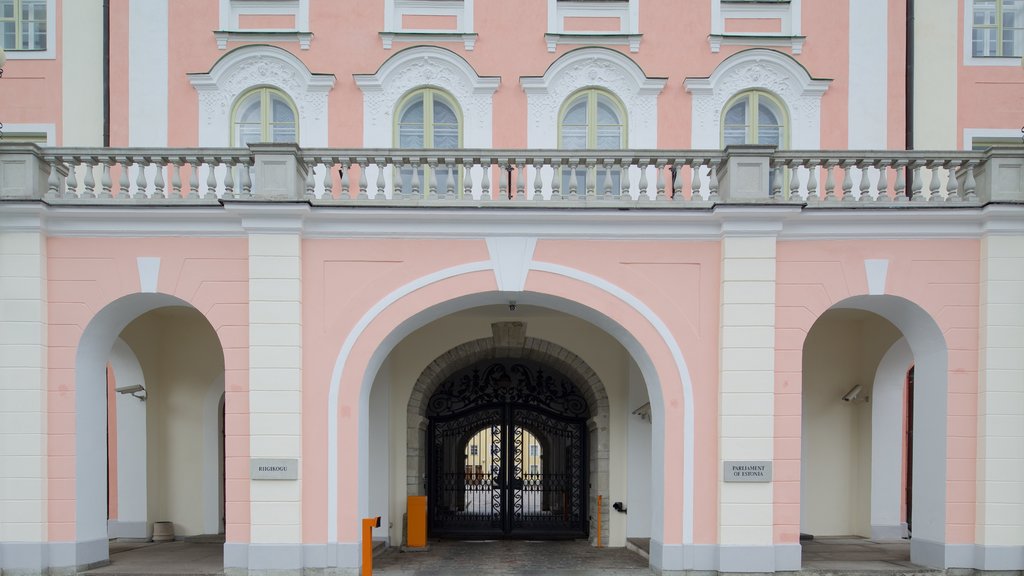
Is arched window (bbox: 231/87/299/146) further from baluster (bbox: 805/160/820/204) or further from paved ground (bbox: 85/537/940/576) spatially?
baluster (bbox: 805/160/820/204)

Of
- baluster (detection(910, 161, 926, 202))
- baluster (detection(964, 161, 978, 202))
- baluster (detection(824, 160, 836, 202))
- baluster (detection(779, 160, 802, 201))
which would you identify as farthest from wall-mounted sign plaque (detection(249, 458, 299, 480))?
baluster (detection(964, 161, 978, 202))

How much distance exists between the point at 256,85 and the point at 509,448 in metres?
7.50

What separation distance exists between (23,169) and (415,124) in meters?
5.56

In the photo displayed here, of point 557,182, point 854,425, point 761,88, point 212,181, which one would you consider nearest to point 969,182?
point 761,88

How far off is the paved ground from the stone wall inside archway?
3.74 ft

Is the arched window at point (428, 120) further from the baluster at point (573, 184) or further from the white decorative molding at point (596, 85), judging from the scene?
the baluster at point (573, 184)

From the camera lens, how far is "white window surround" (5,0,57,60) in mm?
13422

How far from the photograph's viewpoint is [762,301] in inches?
406

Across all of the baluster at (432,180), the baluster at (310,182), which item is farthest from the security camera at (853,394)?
the baluster at (310,182)

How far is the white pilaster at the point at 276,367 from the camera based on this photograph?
1015 cm

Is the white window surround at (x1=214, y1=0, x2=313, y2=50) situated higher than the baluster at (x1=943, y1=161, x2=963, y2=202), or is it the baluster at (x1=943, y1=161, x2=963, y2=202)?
the white window surround at (x1=214, y1=0, x2=313, y2=50)

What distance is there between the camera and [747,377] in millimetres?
10297

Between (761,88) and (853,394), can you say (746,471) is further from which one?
(761,88)

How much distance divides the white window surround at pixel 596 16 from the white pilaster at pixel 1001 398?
6.12m
